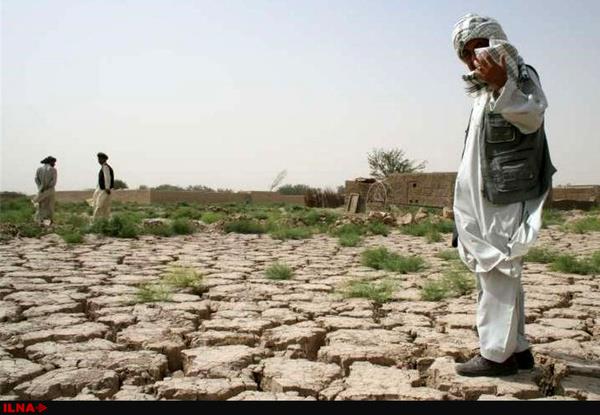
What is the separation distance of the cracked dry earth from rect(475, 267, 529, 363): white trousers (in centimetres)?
13

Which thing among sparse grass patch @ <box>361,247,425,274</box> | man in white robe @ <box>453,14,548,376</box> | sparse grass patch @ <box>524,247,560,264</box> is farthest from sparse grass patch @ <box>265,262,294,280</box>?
sparse grass patch @ <box>524,247,560,264</box>

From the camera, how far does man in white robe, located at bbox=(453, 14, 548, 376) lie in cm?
227

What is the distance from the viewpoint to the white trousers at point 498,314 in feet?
7.64

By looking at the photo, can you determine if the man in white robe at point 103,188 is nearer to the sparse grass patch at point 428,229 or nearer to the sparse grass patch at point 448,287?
the sparse grass patch at point 428,229

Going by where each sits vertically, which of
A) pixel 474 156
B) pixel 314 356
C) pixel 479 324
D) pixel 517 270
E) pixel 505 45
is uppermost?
pixel 505 45

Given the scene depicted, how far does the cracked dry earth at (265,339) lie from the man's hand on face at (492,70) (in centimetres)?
119

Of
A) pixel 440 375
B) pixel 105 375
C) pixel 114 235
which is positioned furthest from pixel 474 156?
pixel 114 235

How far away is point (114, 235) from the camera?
920 centimetres

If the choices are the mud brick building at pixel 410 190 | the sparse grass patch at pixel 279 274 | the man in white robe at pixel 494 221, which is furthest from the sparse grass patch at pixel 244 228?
the man in white robe at pixel 494 221

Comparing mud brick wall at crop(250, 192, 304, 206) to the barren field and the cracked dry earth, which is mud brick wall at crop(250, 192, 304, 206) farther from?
the cracked dry earth

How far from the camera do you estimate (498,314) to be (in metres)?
2.34
